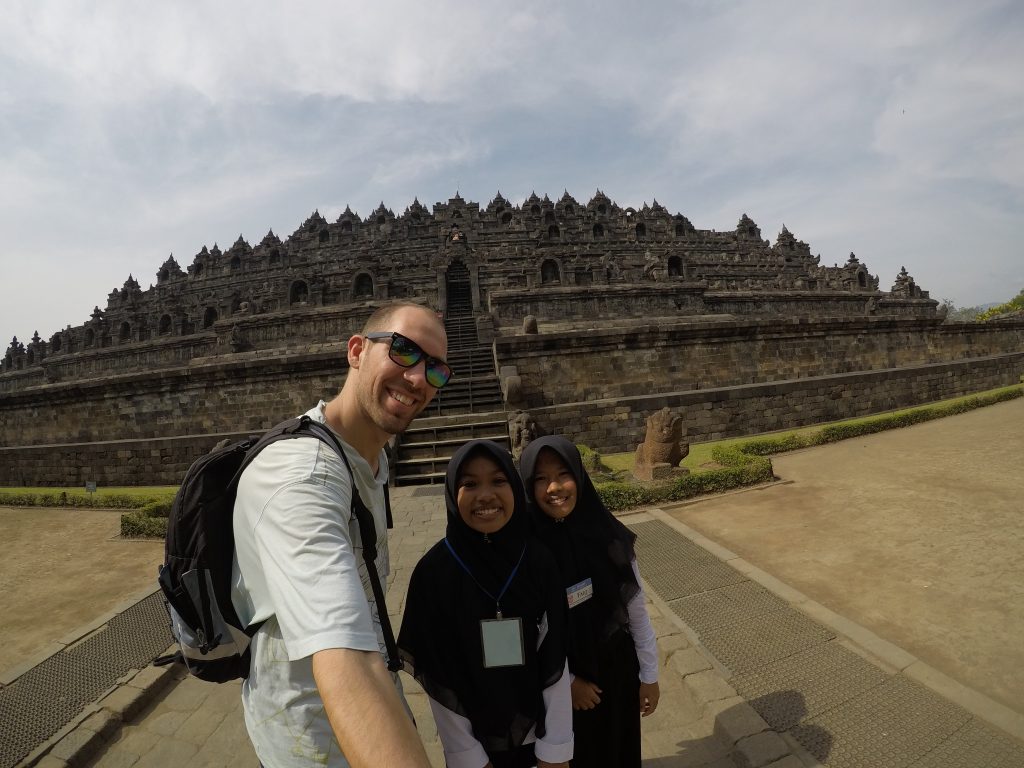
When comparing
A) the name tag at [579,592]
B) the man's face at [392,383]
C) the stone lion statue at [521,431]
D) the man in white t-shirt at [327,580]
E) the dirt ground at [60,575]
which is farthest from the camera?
the stone lion statue at [521,431]

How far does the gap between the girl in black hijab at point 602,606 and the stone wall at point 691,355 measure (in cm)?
901

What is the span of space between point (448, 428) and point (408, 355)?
9451 millimetres

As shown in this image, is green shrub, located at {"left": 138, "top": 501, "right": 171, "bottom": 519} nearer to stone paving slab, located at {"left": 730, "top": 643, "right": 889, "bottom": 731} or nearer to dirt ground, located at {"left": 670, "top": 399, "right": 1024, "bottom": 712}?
dirt ground, located at {"left": 670, "top": 399, "right": 1024, "bottom": 712}

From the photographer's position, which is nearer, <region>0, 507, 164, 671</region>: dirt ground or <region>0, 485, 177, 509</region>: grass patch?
<region>0, 507, 164, 671</region>: dirt ground

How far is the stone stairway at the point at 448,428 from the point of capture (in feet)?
33.1

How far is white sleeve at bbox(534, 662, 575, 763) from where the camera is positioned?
1.88m

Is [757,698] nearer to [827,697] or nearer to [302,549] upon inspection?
[827,697]

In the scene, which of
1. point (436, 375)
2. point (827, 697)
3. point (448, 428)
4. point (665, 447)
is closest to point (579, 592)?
point (436, 375)

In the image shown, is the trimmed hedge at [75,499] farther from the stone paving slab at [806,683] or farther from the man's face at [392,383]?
the stone paving slab at [806,683]

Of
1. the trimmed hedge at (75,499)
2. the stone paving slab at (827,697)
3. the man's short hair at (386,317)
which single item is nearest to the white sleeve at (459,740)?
the man's short hair at (386,317)

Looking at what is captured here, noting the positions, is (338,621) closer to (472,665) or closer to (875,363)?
(472,665)

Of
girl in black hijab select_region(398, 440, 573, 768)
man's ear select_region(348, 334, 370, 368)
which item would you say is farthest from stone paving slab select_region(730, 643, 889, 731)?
man's ear select_region(348, 334, 370, 368)

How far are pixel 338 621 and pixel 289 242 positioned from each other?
4476cm

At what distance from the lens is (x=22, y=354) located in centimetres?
4131
